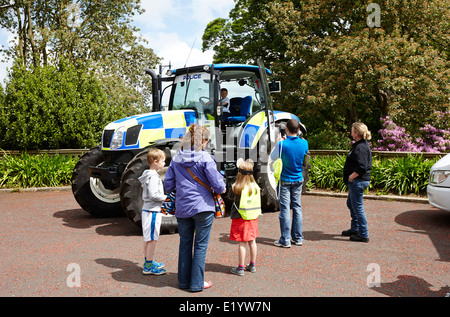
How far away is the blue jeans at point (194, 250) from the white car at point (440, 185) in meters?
4.75

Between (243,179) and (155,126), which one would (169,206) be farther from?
(155,126)

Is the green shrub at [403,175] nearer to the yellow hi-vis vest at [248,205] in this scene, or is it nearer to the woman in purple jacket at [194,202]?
the yellow hi-vis vest at [248,205]

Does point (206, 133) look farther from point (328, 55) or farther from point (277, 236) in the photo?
point (328, 55)

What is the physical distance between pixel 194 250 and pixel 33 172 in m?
9.88

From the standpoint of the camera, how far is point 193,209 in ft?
13.5

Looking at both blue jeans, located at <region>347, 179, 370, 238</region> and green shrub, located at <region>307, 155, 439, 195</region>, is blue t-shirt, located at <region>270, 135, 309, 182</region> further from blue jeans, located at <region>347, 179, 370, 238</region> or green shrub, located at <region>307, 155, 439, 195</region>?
green shrub, located at <region>307, 155, 439, 195</region>

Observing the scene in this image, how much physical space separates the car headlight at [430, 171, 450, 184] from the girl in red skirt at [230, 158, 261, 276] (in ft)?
13.3

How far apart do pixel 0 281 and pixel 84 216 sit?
3722 millimetres

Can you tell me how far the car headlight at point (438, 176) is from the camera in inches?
275

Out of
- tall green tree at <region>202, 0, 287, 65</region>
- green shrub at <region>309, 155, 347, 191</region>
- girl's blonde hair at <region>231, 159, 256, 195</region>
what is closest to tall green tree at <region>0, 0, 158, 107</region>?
tall green tree at <region>202, 0, 287, 65</region>

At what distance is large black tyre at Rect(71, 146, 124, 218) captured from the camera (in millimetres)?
7734

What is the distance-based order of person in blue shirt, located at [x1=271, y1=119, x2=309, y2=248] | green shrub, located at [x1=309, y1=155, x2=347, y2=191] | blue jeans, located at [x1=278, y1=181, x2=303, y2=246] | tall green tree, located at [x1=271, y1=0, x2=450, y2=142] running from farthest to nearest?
tall green tree, located at [x1=271, y1=0, x2=450, y2=142] < green shrub, located at [x1=309, y1=155, x2=347, y2=191] < person in blue shirt, located at [x1=271, y1=119, x2=309, y2=248] < blue jeans, located at [x1=278, y1=181, x2=303, y2=246]
